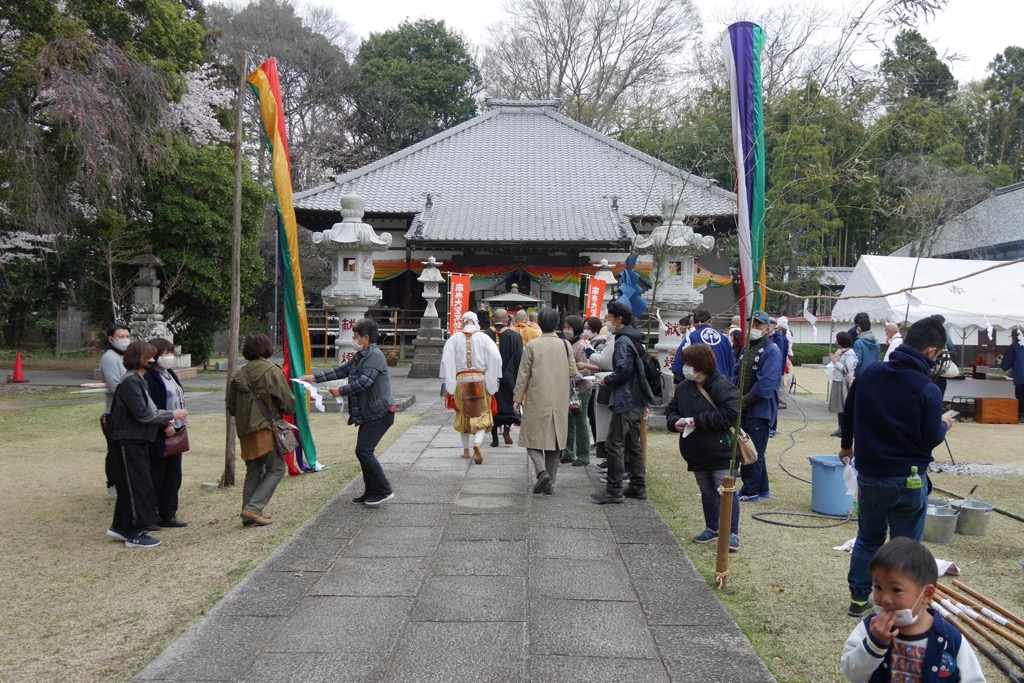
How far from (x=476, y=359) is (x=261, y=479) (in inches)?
106

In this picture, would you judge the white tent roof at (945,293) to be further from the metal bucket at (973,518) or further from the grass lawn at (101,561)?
the grass lawn at (101,561)

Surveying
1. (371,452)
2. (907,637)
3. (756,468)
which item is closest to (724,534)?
(907,637)

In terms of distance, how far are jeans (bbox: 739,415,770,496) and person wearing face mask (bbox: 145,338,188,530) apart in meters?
4.54

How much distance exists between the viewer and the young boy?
2416mm

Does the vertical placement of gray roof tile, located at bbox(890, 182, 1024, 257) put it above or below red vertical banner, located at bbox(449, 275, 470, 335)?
above

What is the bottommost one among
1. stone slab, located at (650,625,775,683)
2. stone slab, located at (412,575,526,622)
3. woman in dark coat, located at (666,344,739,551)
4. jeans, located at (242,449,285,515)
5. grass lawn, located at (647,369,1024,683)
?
grass lawn, located at (647,369,1024,683)

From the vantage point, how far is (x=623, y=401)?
20.0 feet

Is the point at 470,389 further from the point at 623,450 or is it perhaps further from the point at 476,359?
the point at 623,450

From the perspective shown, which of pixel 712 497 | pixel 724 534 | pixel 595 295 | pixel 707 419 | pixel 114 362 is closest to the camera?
pixel 724 534

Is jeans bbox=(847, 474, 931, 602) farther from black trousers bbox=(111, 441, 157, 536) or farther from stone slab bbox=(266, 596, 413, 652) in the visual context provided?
black trousers bbox=(111, 441, 157, 536)

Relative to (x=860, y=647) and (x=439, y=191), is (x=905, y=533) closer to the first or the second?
(x=860, y=647)

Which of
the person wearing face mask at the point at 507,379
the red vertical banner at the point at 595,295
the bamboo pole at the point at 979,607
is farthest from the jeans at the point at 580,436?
the red vertical banner at the point at 595,295

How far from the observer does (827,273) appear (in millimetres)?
32781

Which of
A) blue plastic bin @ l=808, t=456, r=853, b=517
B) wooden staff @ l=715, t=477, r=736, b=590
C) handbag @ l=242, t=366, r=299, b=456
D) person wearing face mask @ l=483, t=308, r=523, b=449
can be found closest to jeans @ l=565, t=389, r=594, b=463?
person wearing face mask @ l=483, t=308, r=523, b=449
